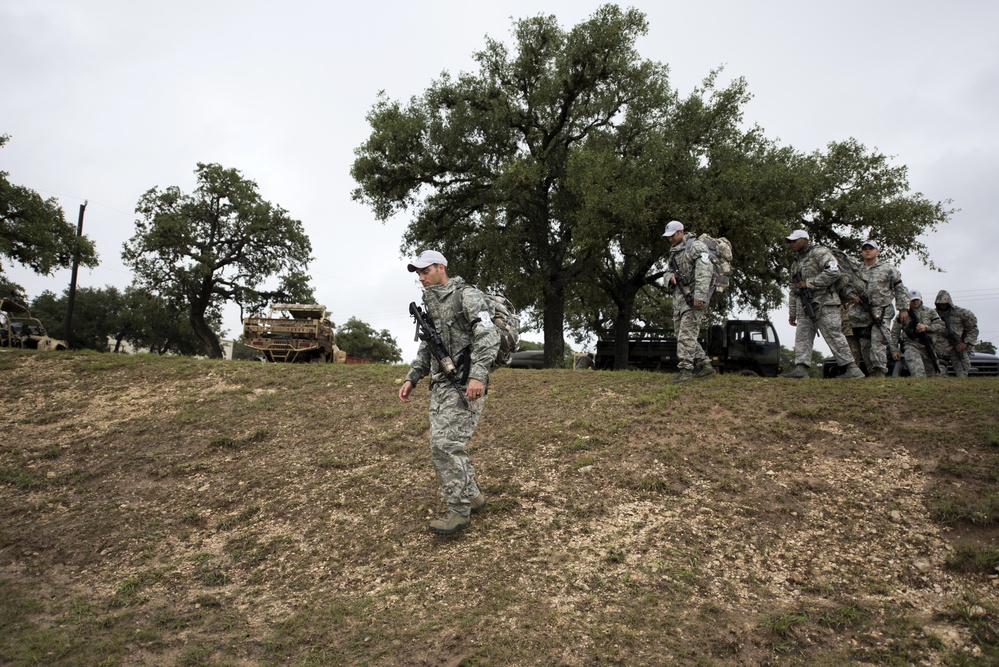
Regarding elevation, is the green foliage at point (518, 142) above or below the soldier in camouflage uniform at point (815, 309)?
above

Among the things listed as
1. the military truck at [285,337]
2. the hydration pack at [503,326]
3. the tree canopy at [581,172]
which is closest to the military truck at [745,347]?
the tree canopy at [581,172]

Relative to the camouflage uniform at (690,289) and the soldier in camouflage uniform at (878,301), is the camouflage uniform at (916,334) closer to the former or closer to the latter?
the soldier in camouflage uniform at (878,301)

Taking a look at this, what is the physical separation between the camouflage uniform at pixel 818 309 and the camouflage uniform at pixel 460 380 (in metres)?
6.01

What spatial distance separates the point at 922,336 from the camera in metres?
11.5

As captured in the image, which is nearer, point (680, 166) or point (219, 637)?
point (219, 637)

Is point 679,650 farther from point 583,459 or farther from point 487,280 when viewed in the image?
point 487,280

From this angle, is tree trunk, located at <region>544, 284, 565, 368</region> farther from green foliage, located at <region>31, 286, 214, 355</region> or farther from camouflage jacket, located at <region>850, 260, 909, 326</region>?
green foliage, located at <region>31, 286, 214, 355</region>

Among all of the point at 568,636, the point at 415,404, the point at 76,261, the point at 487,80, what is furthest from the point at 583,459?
the point at 76,261

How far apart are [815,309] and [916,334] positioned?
14.3ft

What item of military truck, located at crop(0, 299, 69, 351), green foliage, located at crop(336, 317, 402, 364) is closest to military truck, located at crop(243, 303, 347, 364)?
military truck, located at crop(0, 299, 69, 351)

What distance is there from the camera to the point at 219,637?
414 centimetres

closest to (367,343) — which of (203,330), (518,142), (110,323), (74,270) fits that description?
(110,323)

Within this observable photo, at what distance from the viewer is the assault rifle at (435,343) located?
5.24 m

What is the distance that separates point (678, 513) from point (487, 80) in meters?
21.4
